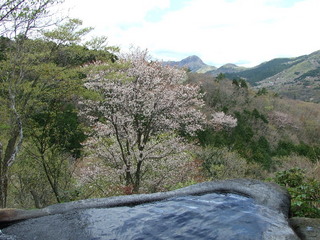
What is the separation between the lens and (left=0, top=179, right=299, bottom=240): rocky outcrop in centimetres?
402

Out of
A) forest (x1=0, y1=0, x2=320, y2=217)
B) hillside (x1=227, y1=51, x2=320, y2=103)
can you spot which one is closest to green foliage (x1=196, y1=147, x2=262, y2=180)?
forest (x1=0, y1=0, x2=320, y2=217)

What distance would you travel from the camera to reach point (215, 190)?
501 centimetres

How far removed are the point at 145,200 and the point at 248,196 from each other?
181cm

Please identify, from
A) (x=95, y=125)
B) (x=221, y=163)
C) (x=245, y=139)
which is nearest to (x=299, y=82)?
(x=245, y=139)

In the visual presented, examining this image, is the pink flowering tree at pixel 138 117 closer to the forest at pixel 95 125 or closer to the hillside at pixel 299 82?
the forest at pixel 95 125

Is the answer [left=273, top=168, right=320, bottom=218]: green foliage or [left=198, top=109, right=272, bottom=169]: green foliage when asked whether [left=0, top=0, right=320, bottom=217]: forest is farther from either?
[left=198, top=109, right=272, bottom=169]: green foliage

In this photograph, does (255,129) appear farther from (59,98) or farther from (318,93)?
(318,93)

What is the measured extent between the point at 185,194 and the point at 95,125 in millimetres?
10853

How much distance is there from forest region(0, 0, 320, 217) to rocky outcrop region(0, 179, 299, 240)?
38 centimetres

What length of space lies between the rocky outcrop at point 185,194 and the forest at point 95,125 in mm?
381

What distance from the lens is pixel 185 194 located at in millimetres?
4859

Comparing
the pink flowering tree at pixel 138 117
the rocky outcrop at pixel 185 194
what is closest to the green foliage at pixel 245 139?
the pink flowering tree at pixel 138 117

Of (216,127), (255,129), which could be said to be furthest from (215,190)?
(255,129)

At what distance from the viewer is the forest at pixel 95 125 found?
731cm
